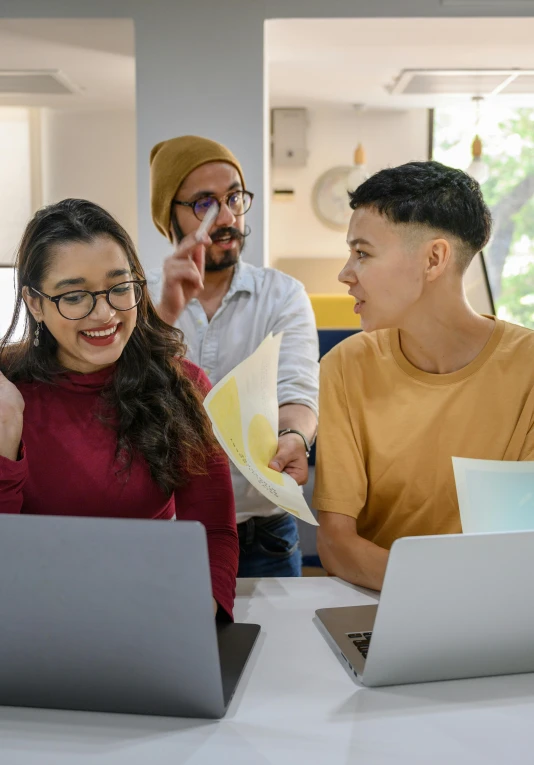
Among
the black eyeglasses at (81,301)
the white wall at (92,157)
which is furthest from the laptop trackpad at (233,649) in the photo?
the white wall at (92,157)

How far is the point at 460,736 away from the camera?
802 millimetres

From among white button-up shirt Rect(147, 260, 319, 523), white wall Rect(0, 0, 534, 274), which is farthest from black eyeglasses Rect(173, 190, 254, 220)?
white wall Rect(0, 0, 534, 274)

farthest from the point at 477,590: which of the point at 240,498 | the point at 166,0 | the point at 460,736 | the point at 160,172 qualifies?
the point at 166,0

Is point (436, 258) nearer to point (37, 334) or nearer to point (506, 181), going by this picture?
point (37, 334)

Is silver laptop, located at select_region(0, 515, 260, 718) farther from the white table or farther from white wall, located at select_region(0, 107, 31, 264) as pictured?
white wall, located at select_region(0, 107, 31, 264)

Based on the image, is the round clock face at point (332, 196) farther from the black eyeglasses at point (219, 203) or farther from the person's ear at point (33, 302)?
the person's ear at point (33, 302)

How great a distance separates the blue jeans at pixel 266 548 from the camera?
1812 mm

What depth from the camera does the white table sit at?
765mm

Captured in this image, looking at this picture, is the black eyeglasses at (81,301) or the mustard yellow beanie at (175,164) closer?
the black eyeglasses at (81,301)

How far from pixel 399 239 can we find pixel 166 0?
2886 millimetres

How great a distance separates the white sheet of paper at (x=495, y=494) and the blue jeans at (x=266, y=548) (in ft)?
2.81

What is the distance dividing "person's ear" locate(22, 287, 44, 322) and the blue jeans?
73 cm

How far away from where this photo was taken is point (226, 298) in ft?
6.33

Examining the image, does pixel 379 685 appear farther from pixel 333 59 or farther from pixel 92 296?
pixel 333 59
